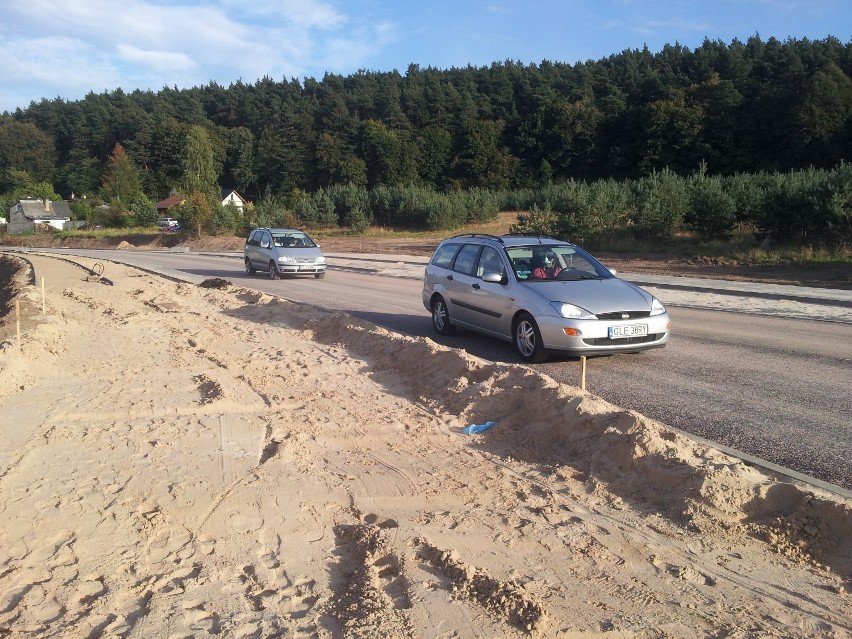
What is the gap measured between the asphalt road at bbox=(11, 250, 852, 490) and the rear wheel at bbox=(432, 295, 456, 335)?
17cm

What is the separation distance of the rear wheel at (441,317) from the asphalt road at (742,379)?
6.5 inches

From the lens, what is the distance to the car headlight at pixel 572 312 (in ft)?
29.5

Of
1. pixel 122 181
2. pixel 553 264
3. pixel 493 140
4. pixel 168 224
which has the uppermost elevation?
pixel 493 140

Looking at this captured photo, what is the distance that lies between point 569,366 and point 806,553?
5.49m

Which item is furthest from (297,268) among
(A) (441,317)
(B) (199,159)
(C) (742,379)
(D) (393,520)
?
(B) (199,159)

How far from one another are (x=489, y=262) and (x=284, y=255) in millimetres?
14210

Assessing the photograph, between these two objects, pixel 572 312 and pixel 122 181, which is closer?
pixel 572 312

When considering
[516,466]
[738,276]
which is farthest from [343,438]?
[738,276]

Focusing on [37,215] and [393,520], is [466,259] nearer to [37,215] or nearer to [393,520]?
[393,520]

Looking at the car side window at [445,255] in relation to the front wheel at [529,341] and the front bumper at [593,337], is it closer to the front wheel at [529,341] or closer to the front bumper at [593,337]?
the front wheel at [529,341]

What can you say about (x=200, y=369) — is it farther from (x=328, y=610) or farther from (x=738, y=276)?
(x=738, y=276)

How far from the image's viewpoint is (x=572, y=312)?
903 cm

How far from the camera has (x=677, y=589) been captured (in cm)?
362

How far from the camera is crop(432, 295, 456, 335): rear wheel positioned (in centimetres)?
1175
